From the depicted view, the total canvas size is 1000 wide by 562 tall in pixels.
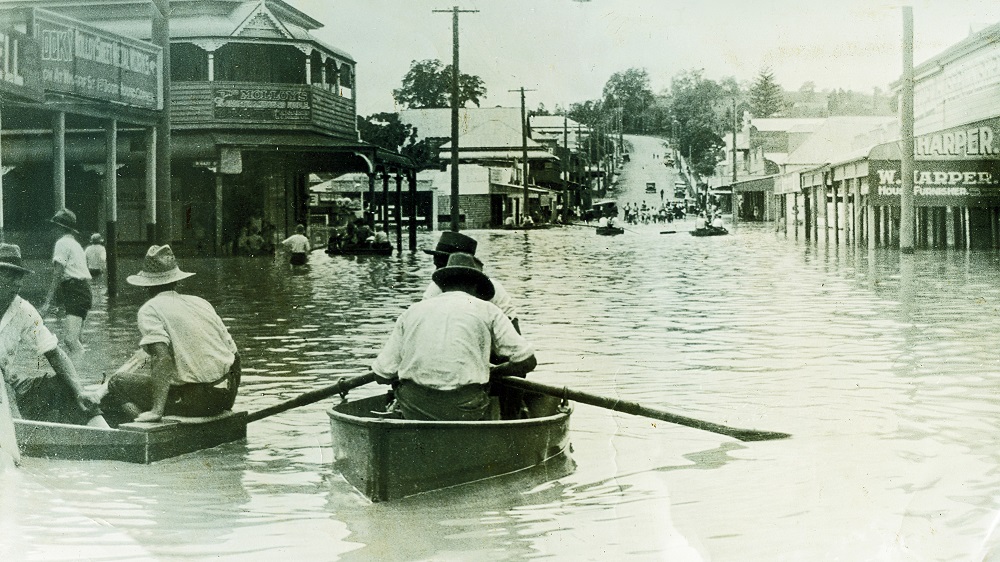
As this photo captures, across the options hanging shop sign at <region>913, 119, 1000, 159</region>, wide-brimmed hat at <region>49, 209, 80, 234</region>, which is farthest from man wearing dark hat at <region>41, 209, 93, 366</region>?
hanging shop sign at <region>913, 119, 1000, 159</region>

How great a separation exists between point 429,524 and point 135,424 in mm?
2320

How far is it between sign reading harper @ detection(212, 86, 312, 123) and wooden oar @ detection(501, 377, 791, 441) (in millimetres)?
7878

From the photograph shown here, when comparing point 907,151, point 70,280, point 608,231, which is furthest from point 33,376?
point 608,231

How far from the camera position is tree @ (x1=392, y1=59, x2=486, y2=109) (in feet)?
41.6

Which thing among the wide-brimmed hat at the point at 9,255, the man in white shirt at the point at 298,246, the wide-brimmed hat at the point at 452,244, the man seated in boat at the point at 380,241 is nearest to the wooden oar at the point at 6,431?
the wide-brimmed hat at the point at 9,255

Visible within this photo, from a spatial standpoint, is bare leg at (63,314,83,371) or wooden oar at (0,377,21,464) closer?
wooden oar at (0,377,21,464)

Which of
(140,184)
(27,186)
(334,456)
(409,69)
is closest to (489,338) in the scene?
(334,456)

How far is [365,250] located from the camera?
22.6 meters

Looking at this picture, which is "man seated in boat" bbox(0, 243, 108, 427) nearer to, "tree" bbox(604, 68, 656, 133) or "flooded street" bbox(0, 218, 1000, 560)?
"flooded street" bbox(0, 218, 1000, 560)

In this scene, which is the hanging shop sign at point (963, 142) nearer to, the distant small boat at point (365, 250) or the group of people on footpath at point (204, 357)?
the distant small boat at point (365, 250)

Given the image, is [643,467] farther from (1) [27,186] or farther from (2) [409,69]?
(1) [27,186]

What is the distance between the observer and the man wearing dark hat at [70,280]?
1138 centimetres

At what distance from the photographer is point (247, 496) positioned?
729cm

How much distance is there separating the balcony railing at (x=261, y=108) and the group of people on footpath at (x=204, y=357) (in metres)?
7.44
